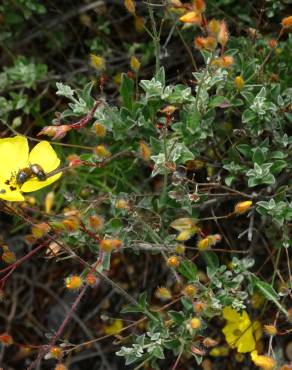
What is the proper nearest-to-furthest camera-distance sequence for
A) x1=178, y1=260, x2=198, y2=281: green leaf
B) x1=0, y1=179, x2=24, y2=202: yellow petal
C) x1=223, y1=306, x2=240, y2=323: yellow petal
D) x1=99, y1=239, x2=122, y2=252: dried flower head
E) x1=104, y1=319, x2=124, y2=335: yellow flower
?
x1=99, y1=239, x2=122, y2=252: dried flower head
x1=0, y1=179, x2=24, y2=202: yellow petal
x1=178, y1=260, x2=198, y2=281: green leaf
x1=223, y1=306, x2=240, y2=323: yellow petal
x1=104, y1=319, x2=124, y2=335: yellow flower

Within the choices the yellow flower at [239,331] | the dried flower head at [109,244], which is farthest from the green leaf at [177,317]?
the dried flower head at [109,244]

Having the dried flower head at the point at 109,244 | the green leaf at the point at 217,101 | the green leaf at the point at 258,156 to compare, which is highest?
the green leaf at the point at 217,101


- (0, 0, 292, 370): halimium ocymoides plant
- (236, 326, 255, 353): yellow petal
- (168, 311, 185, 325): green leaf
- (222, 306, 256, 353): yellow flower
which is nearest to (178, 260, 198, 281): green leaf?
(0, 0, 292, 370): halimium ocymoides plant

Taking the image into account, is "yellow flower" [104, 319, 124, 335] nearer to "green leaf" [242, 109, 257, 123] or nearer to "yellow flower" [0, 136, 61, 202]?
"yellow flower" [0, 136, 61, 202]

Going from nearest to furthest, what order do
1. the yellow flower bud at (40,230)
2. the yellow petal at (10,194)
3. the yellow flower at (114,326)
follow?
the yellow flower bud at (40,230) → the yellow petal at (10,194) → the yellow flower at (114,326)

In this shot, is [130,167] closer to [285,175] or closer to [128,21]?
[285,175]

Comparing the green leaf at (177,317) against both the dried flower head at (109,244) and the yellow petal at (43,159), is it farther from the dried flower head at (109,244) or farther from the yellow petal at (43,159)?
the yellow petal at (43,159)

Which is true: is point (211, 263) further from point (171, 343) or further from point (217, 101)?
point (217, 101)
